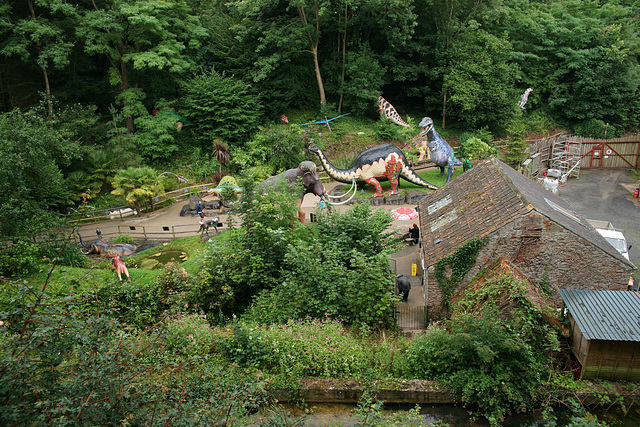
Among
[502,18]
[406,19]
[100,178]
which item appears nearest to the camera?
[100,178]

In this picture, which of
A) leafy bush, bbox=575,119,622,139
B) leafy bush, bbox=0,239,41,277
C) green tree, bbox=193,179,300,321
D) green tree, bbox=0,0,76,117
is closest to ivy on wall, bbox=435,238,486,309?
green tree, bbox=193,179,300,321

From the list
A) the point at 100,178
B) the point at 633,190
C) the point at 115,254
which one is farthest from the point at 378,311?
the point at 633,190

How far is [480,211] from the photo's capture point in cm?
1118

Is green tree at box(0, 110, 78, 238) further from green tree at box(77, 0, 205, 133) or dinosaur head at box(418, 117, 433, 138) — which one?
dinosaur head at box(418, 117, 433, 138)

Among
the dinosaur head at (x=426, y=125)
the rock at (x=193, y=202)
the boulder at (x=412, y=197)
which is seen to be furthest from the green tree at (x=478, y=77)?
the rock at (x=193, y=202)

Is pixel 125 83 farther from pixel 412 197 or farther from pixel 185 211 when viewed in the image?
pixel 412 197

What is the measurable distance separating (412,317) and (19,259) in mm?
11835

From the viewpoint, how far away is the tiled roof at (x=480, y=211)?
10133mm

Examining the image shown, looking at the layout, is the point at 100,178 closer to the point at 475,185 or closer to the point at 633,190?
the point at 475,185

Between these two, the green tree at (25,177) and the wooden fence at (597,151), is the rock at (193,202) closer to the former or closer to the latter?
the green tree at (25,177)

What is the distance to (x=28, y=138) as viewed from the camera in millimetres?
14844

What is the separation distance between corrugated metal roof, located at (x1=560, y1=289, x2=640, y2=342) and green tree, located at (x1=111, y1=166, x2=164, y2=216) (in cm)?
1820

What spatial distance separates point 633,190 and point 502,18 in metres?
18.7

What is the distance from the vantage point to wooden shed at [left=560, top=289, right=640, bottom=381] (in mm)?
Result: 7711
